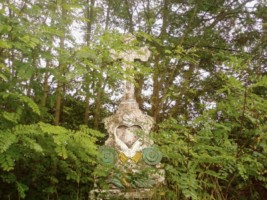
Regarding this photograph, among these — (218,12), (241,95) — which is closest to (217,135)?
(241,95)

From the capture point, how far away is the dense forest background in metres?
3.13

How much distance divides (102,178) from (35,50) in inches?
63.3

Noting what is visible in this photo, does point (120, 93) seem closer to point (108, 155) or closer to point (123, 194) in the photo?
point (108, 155)

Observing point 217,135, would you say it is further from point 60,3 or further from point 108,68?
point 60,3

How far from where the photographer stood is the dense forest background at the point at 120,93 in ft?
10.3

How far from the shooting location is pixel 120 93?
8.01 meters

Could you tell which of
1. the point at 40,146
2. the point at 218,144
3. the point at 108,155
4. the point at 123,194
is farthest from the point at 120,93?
the point at 40,146

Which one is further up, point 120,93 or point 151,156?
point 120,93

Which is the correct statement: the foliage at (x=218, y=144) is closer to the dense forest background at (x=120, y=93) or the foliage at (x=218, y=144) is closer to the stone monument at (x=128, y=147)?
the dense forest background at (x=120, y=93)

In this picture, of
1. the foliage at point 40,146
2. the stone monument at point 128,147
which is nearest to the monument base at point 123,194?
the stone monument at point 128,147

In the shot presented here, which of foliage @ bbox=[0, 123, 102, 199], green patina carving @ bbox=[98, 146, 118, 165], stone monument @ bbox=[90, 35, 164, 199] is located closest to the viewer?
foliage @ bbox=[0, 123, 102, 199]

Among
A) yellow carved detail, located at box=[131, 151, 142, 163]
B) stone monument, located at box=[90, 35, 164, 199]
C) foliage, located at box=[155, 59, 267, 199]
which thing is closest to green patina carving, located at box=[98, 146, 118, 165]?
stone monument, located at box=[90, 35, 164, 199]

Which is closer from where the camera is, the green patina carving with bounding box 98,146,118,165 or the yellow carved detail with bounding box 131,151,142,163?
the green patina carving with bounding box 98,146,118,165

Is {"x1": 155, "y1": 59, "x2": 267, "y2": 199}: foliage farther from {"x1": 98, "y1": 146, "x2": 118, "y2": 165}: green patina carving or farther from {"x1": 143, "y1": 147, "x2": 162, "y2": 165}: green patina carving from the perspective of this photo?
{"x1": 98, "y1": 146, "x2": 118, "y2": 165}: green patina carving
